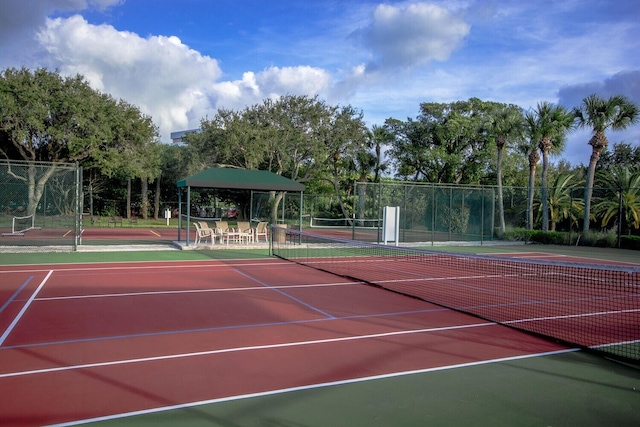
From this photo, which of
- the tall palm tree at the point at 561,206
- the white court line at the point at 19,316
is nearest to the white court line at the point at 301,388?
the white court line at the point at 19,316

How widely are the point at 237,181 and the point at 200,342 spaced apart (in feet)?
44.4

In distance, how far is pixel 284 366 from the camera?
18.3ft

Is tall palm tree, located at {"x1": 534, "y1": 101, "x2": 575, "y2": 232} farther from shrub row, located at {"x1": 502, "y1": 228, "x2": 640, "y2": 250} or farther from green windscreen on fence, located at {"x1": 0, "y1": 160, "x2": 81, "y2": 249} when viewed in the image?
green windscreen on fence, located at {"x1": 0, "y1": 160, "x2": 81, "y2": 249}

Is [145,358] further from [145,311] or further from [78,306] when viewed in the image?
[78,306]

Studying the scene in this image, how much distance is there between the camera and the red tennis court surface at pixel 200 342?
479cm

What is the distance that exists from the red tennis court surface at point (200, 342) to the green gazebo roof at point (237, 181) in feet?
27.1

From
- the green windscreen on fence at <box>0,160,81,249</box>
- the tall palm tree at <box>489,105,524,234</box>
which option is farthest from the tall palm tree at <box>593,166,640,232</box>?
the green windscreen on fence at <box>0,160,81,249</box>

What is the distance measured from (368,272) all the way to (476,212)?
13268 mm

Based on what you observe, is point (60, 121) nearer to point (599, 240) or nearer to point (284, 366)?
point (284, 366)

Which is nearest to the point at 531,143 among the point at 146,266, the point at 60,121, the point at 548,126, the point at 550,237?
the point at 548,126

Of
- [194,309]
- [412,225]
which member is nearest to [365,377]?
[194,309]

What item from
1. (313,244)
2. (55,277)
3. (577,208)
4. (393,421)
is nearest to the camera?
(393,421)

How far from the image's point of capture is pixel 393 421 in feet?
13.7

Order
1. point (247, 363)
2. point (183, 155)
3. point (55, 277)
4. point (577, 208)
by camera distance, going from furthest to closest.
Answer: point (183, 155) < point (577, 208) < point (55, 277) < point (247, 363)
